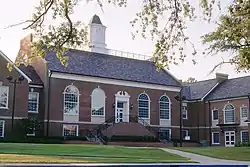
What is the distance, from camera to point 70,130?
4497cm

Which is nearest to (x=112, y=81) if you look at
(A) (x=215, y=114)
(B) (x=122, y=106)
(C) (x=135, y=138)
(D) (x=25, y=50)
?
(B) (x=122, y=106)

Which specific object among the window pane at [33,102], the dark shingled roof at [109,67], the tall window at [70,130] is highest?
the dark shingled roof at [109,67]

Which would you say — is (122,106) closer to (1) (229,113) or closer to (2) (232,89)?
(1) (229,113)

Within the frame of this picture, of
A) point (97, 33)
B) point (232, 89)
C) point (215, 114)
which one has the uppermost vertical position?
point (97, 33)

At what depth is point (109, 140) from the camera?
42219 mm

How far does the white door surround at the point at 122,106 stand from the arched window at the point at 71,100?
5176 millimetres

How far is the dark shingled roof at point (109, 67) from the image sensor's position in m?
46.3

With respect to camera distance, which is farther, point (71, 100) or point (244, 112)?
point (244, 112)

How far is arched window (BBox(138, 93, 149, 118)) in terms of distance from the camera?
5084 centimetres

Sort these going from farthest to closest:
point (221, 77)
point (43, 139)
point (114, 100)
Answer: point (221, 77) → point (114, 100) → point (43, 139)

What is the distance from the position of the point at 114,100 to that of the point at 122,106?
1.71m

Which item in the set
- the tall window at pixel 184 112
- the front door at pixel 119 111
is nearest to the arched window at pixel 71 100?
the front door at pixel 119 111

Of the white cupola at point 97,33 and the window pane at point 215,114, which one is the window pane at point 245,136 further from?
the white cupola at point 97,33

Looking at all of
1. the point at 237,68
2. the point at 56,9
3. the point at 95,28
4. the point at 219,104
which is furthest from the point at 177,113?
the point at 56,9
